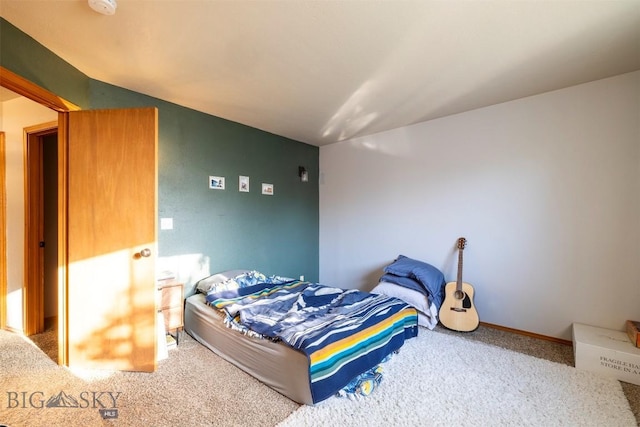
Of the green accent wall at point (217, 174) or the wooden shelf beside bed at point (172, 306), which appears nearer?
the green accent wall at point (217, 174)

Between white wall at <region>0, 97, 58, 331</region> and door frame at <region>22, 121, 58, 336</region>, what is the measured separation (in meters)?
0.07

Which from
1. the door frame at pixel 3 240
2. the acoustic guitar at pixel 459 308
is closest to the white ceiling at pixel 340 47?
the door frame at pixel 3 240

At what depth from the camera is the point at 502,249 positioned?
9.60 feet

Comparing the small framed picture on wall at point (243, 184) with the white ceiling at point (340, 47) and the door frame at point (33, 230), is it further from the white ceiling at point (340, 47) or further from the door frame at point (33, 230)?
the door frame at point (33, 230)

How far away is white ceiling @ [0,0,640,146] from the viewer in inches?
62.4

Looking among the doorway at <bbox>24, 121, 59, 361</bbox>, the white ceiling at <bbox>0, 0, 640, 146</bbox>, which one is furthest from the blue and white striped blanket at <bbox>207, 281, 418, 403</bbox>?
the white ceiling at <bbox>0, 0, 640, 146</bbox>

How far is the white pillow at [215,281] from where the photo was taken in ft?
9.37

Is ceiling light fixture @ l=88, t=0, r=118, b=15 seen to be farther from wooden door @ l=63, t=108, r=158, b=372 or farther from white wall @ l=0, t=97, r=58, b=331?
white wall @ l=0, t=97, r=58, b=331

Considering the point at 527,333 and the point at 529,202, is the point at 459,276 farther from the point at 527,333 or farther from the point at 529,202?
the point at 529,202

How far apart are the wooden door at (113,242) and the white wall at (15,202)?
4.19 feet

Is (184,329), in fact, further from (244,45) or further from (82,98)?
(244,45)

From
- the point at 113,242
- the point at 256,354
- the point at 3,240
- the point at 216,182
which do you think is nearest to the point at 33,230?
the point at 3,240

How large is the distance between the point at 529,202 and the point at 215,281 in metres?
3.38

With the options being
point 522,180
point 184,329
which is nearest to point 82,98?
point 184,329
